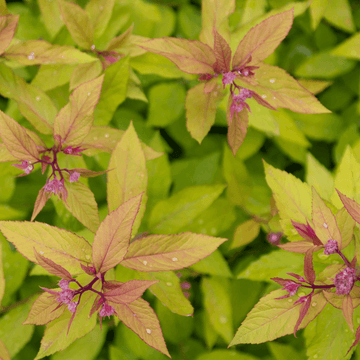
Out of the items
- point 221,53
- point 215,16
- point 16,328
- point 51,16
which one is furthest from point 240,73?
point 16,328

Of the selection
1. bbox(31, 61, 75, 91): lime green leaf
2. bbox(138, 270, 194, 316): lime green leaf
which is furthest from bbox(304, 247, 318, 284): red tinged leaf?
bbox(31, 61, 75, 91): lime green leaf

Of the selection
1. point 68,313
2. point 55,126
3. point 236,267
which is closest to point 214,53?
point 55,126

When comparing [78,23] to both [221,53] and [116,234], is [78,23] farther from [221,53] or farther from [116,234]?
[116,234]

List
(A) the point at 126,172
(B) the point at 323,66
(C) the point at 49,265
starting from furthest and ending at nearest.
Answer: (B) the point at 323,66, (A) the point at 126,172, (C) the point at 49,265

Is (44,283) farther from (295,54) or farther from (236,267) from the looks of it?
(295,54)

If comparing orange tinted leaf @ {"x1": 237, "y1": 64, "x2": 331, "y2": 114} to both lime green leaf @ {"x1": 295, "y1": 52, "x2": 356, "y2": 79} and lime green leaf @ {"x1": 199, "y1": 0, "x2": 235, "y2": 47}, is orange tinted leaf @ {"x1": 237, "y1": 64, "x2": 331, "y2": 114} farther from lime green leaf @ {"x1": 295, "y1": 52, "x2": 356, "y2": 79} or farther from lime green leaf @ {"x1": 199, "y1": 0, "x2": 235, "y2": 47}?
lime green leaf @ {"x1": 295, "y1": 52, "x2": 356, "y2": 79}
